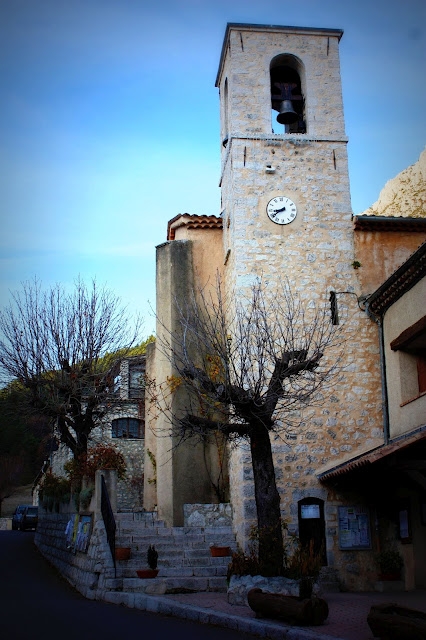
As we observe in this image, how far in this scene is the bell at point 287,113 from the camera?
17062 mm

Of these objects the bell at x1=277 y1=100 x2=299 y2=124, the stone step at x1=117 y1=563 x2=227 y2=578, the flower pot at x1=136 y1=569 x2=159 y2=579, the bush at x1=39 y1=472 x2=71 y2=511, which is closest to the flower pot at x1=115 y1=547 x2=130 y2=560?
the stone step at x1=117 y1=563 x2=227 y2=578

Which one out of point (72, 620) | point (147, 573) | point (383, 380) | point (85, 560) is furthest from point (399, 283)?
point (72, 620)

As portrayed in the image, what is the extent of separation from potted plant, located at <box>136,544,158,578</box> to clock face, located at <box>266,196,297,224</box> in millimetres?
7981

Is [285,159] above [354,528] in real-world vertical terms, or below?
above

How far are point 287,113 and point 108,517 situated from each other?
1048cm

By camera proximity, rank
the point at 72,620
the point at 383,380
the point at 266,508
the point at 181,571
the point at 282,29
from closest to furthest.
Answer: the point at 72,620
the point at 266,508
the point at 181,571
the point at 383,380
the point at 282,29

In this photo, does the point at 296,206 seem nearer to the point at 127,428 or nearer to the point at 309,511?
the point at 309,511

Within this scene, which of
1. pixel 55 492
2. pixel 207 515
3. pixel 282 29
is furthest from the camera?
pixel 55 492

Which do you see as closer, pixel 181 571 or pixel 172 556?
pixel 181 571

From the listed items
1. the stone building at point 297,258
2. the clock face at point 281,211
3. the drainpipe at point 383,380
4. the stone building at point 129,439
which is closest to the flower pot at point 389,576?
the stone building at point 297,258

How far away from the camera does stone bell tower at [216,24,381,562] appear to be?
14.9 m

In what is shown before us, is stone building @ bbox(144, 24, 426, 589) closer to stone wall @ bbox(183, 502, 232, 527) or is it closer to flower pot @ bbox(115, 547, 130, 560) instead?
stone wall @ bbox(183, 502, 232, 527)

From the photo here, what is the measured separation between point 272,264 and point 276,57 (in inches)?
229

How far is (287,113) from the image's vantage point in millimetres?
17047
